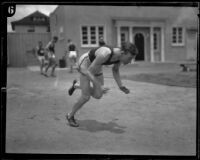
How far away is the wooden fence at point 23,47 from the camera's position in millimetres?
3020

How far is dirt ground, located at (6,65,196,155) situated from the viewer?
291 centimetres

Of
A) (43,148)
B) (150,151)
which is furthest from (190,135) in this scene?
(43,148)

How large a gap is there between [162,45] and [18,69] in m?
1.75

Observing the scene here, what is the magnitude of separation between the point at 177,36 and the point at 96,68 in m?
1.15

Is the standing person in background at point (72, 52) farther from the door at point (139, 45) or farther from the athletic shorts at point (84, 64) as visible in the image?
the door at point (139, 45)

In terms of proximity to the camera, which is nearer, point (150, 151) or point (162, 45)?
point (150, 151)

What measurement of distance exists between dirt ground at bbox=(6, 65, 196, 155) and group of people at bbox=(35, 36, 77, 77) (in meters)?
0.20

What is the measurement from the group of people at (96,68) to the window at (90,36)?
0.22ft

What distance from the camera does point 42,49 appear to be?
3.10m

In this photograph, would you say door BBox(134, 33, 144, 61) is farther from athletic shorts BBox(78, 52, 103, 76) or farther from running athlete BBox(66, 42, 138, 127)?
athletic shorts BBox(78, 52, 103, 76)

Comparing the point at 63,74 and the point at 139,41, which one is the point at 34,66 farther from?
the point at 139,41

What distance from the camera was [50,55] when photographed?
337cm

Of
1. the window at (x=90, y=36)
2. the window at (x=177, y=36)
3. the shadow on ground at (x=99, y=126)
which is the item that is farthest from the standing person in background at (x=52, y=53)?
the window at (x=177, y=36)

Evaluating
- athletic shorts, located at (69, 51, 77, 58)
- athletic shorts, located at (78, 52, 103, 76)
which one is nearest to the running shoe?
athletic shorts, located at (78, 52, 103, 76)
